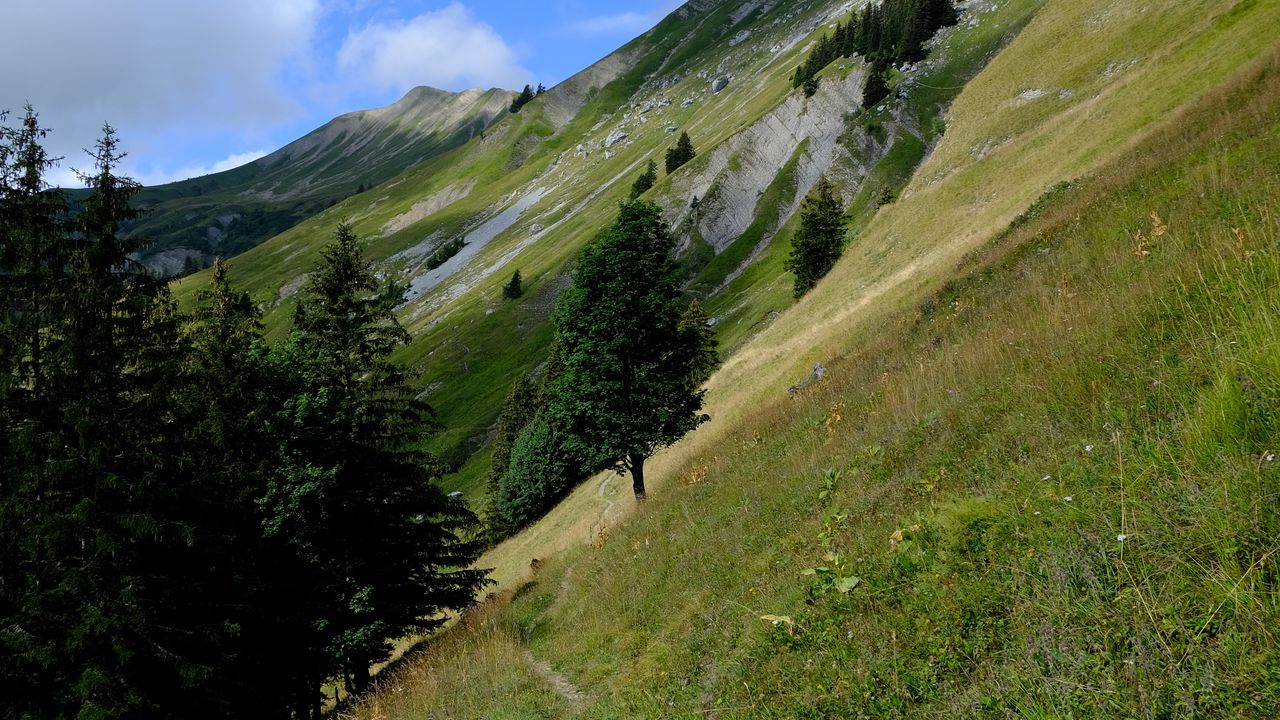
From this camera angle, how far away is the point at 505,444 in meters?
72.8

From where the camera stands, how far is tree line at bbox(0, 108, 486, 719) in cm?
1284

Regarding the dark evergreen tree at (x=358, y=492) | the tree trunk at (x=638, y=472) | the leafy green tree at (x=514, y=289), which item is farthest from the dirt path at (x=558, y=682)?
the leafy green tree at (x=514, y=289)

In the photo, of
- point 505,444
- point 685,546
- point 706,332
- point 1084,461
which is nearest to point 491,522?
point 505,444

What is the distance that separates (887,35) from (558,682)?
11861 cm

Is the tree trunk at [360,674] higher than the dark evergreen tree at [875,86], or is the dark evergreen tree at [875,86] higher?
the dark evergreen tree at [875,86]

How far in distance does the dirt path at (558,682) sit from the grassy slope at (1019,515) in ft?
0.62

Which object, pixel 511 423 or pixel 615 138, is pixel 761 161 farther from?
pixel 615 138

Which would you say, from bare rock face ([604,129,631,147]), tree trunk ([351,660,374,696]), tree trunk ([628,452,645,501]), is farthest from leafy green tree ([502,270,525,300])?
tree trunk ([351,660,374,696])

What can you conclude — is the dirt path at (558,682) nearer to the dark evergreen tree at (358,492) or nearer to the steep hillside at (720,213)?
the dark evergreen tree at (358,492)

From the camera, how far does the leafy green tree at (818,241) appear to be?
60.1 meters

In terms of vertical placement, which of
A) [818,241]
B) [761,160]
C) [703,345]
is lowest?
[703,345]

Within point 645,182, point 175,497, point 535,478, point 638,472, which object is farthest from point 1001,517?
point 645,182

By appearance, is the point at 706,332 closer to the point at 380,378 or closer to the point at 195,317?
the point at 380,378

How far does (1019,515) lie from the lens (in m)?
5.16
